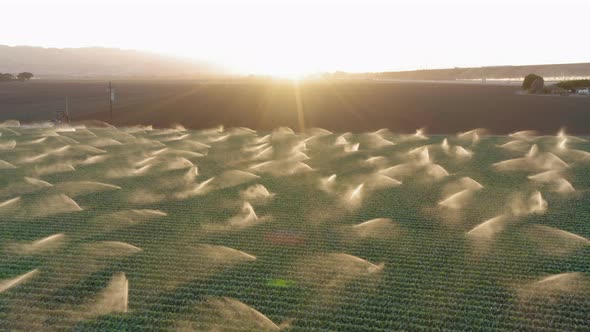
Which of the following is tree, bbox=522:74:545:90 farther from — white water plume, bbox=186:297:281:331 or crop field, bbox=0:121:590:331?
white water plume, bbox=186:297:281:331

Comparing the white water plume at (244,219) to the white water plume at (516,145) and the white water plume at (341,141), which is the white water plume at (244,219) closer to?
the white water plume at (341,141)

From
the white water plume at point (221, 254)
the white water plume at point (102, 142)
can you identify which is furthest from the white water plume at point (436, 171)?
the white water plume at point (102, 142)

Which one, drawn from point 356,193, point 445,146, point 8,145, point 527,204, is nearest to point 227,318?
point 356,193

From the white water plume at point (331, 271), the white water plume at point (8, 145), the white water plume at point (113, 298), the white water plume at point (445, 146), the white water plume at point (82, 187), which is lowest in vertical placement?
the white water plume at point (8, 145)

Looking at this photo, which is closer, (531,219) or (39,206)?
(531,219)

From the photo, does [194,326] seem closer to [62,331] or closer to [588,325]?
[62,331]

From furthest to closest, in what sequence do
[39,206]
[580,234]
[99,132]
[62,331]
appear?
[99,132], [39,206], [580,234], [62,331]

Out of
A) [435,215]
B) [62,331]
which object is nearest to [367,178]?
[435,215]
